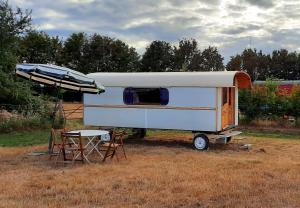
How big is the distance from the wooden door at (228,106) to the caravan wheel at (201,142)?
3.25 feet

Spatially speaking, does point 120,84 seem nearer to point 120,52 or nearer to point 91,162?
point 91,162

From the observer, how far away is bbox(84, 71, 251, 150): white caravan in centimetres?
1471

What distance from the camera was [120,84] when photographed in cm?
1603

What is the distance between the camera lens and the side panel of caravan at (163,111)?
580 inches

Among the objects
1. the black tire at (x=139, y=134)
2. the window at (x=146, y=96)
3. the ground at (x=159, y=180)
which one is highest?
the window at (x=146, y=96)

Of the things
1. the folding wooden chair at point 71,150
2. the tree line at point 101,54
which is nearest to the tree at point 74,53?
the tree line at point 101,54

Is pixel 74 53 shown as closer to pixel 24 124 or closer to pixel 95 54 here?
pixel 95 54

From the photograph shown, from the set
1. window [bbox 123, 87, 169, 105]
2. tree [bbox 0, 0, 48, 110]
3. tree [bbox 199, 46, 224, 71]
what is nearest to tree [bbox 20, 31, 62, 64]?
tree [bbox 199, 46, 224, 71]

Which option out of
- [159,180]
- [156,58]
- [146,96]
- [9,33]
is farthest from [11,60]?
[156,58]

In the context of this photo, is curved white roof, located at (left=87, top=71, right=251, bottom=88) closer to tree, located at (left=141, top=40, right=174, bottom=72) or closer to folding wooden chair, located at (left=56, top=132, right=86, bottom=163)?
folding wooden chair, located at (left=56, top=132, right=86, bottom=163)

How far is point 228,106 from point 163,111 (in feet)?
7.26

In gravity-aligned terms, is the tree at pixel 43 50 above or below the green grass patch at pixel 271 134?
above

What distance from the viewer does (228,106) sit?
16.0m

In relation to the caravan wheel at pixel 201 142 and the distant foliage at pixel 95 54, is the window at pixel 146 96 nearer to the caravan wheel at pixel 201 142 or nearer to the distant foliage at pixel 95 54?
the caravan wheel at pixel 201 142
